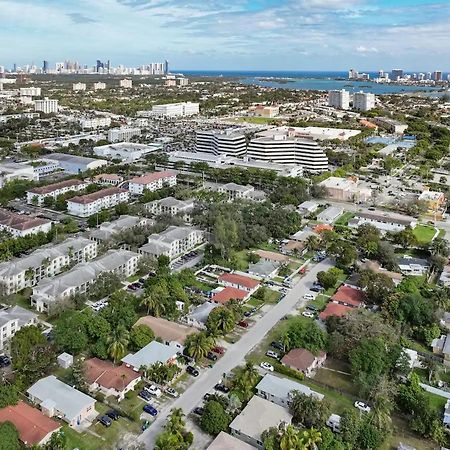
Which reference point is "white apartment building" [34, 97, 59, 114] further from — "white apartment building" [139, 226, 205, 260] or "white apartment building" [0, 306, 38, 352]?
"white apartment building" [0, 306, 38, 352]

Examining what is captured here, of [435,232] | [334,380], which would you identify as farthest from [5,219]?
[435,232]

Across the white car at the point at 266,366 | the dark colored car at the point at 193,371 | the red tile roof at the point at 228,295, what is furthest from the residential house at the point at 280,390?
the red tile roof at the point at 228,295

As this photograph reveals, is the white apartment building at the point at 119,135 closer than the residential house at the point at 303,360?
No

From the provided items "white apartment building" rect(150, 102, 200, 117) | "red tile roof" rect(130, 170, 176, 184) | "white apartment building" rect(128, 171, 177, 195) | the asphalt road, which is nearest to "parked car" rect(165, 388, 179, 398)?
the asphalt road

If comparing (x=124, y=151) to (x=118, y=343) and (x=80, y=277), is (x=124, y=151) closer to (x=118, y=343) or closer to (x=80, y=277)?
(x=80, y=277)

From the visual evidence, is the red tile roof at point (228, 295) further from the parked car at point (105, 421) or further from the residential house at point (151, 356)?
the parked car at point (105, 421)

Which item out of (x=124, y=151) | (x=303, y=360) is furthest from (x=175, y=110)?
(x=303, y=360)
